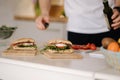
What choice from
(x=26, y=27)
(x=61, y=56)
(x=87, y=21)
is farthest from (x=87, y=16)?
(x=26, y=27)

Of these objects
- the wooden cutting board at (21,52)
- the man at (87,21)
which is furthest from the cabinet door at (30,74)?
the man at (87,21)

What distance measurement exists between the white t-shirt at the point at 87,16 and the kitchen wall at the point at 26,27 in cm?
137

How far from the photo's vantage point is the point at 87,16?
180cm

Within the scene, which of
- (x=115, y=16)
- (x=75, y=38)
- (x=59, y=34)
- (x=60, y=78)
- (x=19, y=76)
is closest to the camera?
(x=60, y=78)

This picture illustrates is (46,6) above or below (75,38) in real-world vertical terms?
above

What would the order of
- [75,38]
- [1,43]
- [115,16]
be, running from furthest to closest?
[75,38], [1,43], [115,16]

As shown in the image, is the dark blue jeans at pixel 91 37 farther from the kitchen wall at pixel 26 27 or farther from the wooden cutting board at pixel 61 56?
the kitchen wall at pixel 26 27

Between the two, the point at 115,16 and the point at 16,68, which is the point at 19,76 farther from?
the point at 115,16

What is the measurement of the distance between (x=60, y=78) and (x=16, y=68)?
0.76ft

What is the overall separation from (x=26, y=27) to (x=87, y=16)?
1.73m

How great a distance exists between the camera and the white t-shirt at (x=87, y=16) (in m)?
1.78

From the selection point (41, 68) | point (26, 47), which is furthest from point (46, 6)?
point (41, 68)

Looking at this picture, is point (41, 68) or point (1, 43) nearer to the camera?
point (41, 68)

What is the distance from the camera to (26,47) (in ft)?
4.77
